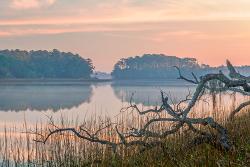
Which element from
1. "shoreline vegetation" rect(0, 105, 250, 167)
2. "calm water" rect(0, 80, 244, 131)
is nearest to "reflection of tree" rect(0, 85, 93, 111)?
"calm water" rect(0, 80, 244, 131)

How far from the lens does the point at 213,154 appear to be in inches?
238

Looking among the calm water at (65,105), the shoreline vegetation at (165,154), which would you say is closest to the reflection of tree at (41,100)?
the calm water at (65,105)

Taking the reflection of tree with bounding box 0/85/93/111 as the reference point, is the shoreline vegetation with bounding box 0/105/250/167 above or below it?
above

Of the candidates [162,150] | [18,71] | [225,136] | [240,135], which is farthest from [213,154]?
[18,71]

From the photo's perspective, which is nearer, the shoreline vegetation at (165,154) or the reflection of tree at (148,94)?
the shoreline vegetation at (165,154)

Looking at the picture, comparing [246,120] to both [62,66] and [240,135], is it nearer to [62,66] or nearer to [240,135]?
[240,135]

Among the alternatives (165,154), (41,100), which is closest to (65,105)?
(41,100)

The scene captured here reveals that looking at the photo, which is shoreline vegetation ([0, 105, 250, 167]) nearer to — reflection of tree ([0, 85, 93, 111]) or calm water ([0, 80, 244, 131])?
calm water ([0, 80, 244, 131])

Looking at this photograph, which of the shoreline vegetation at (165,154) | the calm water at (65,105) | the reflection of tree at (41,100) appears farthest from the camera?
the reflection of tree at (41,100)

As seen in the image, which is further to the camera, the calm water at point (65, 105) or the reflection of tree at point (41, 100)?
the reflection of tree at point (41, 100)

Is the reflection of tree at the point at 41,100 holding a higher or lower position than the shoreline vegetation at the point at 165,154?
lower

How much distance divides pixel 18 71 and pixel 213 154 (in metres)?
86.8

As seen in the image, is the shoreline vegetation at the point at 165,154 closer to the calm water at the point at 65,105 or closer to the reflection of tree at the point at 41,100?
the calm water at the point at 65,105

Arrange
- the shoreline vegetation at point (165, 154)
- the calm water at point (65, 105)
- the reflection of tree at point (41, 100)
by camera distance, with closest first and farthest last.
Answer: the shoreline vegetation at point (165, 154), the calm water at point (65, 105), the reflection of tree at point (41, 100)
